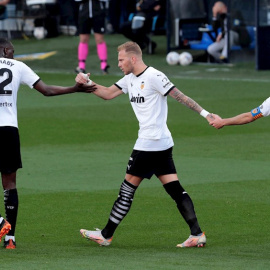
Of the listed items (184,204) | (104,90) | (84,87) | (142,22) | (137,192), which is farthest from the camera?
(142,22)

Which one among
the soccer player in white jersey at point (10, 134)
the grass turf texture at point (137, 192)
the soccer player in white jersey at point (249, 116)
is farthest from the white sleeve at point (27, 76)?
the soccer player in white jersey at point (249, 116)

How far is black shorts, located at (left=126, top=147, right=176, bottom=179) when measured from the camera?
373 inches

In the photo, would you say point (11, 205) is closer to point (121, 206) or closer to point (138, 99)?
point (121, 206)

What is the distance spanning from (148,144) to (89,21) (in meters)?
17.8

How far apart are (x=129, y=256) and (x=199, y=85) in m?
16.5

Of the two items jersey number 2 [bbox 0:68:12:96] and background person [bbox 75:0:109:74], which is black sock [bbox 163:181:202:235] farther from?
background person [bbox 75:0:109:74]

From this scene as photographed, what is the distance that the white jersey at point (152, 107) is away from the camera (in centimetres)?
944

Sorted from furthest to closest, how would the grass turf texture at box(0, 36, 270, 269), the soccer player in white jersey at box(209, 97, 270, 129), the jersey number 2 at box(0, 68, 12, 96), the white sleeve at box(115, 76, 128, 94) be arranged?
1. the white sleeve at box(115, 76, 128, 94)
2. the jersey number 2 at box(0, 68, 12, 96)
3. the soccer player in white jersey at box(209, 97, 270, 129)
4. the grass turf texture at box(0, 36, 270, 269)

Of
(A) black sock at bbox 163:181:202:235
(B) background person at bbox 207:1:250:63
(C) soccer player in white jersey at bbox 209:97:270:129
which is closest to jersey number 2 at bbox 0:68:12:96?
(A) black sock at bbox 163:181:202:235

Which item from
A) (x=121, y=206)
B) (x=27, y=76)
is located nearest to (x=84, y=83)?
(x=27, y=76)

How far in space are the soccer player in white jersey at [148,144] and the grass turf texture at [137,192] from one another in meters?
0.21

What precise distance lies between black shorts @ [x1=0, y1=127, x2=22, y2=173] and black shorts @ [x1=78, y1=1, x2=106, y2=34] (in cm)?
1761

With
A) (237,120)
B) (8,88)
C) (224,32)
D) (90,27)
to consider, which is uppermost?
(8,88)

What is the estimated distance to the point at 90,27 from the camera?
27078mm
